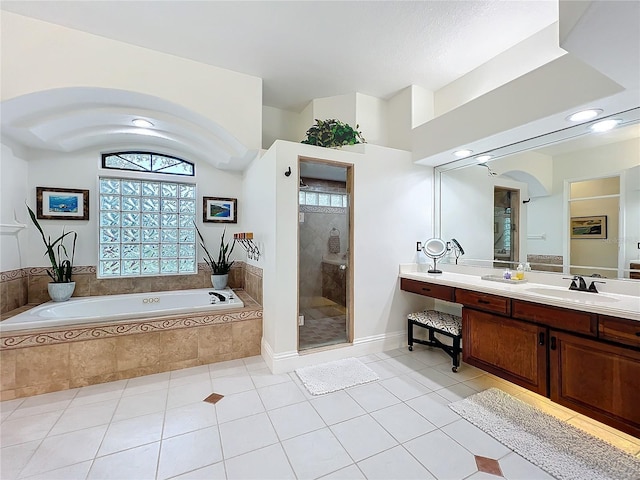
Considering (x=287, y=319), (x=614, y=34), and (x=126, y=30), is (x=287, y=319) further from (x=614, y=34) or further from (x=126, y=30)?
(x=126, y=30)

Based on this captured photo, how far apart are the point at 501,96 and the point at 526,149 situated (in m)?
0.59

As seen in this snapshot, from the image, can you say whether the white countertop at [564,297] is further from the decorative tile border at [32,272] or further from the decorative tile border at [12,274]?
the decorative tile border at [12,274]

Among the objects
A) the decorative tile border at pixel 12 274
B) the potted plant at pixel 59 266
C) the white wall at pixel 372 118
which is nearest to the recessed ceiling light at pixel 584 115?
the white wall at pixel 372 118

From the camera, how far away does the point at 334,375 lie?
2.46 m

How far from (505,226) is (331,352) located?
2228 millimetres

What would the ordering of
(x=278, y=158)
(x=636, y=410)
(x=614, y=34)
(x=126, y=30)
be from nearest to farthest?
(x=614, y=34) → (x=636, y=410) → (x=126, y=30) → (x=278, y=158)

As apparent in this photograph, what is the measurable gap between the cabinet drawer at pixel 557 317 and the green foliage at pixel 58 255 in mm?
4418

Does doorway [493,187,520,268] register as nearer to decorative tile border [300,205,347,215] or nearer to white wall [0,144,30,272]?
decorative tile border [300,205,347,215]

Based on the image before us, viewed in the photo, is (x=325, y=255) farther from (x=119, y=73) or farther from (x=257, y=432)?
(x=119, y=73)

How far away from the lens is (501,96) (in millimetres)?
2268

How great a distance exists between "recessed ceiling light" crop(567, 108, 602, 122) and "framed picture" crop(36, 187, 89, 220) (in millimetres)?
4830

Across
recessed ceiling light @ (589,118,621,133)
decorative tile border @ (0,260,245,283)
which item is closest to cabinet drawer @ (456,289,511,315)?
recessed ceiling light @ (589,118,621,133)

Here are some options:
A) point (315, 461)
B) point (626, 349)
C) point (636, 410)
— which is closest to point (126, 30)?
point (315, 461)

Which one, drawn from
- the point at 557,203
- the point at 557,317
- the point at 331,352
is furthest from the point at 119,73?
the point at 557,203
